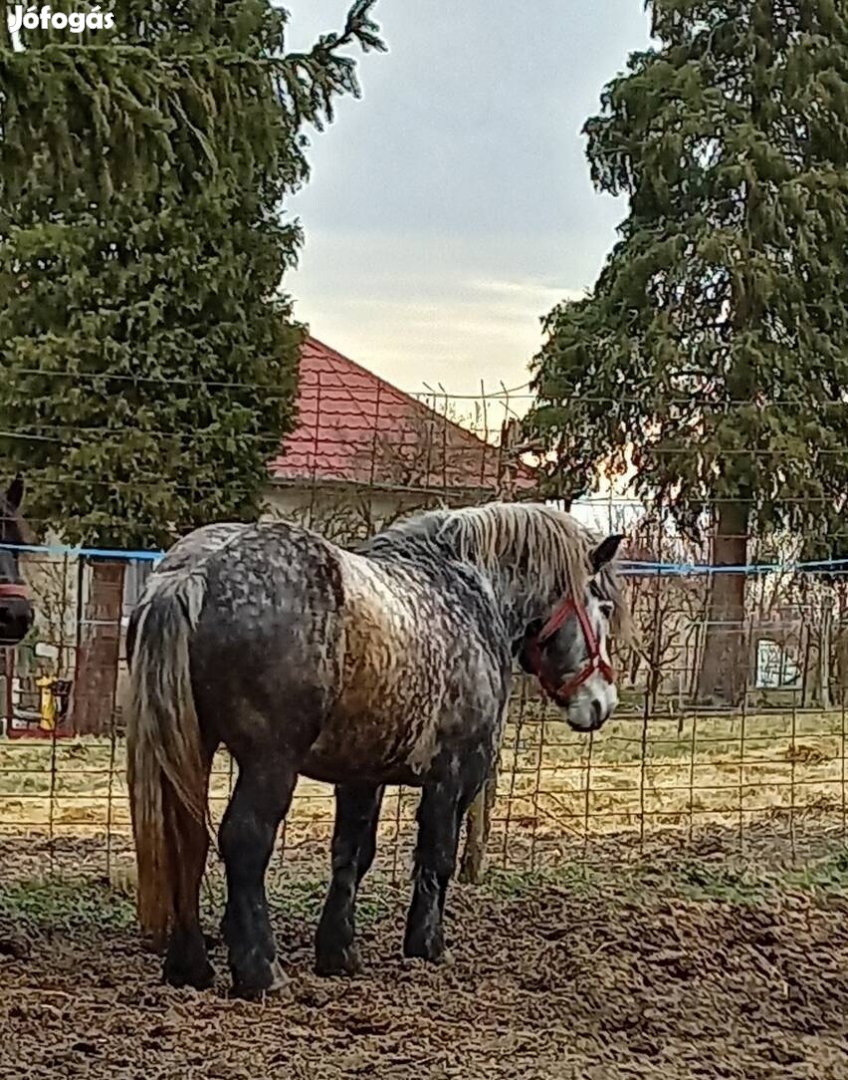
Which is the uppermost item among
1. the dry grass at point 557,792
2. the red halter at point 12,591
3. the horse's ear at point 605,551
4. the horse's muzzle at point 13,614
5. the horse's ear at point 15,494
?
the horse's ear at point 15,494

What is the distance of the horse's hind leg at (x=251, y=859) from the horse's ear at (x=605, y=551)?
149cm

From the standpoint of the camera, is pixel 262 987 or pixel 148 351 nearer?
pixel 262 987

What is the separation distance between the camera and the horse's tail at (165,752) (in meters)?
4.26

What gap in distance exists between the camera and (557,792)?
357 inches

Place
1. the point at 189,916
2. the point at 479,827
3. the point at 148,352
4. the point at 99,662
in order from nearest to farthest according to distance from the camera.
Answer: the point at 189,916 → the point at 479,827 → the point at 99,662 → the point at 148,352

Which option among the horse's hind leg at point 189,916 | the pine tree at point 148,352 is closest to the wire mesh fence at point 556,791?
the horse's hind leg at point 189,916

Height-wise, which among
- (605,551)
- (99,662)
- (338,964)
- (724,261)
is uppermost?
(724,261)

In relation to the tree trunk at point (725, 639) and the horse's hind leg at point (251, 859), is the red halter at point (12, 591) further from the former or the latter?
the tree trunk at point (725, 639)

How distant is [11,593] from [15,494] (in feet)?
3.16

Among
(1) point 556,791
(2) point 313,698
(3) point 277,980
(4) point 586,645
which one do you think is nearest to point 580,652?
(4) point 586,645

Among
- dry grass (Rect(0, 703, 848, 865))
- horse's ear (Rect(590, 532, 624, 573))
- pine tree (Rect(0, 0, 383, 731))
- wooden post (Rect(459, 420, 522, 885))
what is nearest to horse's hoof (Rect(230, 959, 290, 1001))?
horse's ear (Rect(590, 532, 624, 573))

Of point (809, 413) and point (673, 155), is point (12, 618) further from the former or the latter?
point (673, 155)

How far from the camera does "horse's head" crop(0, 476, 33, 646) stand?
523 centimetres

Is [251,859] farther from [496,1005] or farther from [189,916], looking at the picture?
[496,1005]
